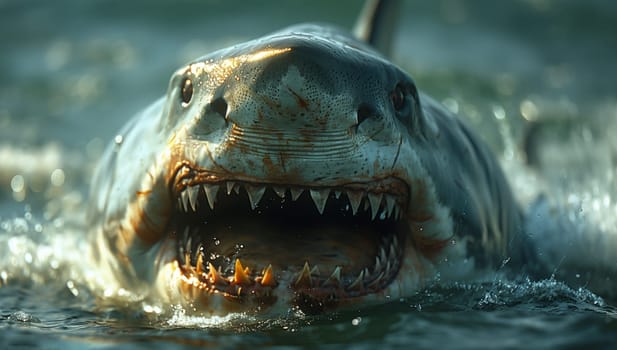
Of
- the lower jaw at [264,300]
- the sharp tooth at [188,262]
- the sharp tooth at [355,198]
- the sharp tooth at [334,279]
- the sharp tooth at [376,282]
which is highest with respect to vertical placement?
the sharp tooth at [355,198]

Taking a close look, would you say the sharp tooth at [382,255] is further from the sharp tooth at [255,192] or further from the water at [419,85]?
the sharp tooth at [255,192]

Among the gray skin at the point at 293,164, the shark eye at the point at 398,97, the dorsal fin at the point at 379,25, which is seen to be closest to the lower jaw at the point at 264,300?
the gray skin at the point at 293,164

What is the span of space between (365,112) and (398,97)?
8.9 inches

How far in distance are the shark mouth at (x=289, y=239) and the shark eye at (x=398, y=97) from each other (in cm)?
20

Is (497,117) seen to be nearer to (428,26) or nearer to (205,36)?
(428,26)

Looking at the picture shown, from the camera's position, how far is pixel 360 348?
6.41ft

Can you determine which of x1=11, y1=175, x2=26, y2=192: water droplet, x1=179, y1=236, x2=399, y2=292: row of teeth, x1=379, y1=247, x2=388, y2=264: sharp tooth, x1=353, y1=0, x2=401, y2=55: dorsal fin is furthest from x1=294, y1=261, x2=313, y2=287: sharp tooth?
x1=11, y1=175, x2=26, y2=192: water droplet

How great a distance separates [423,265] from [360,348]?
0.49 m

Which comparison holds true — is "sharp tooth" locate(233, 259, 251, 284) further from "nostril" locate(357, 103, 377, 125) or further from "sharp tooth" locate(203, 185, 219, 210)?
"nostril" locate(357, 103, 377, 125)

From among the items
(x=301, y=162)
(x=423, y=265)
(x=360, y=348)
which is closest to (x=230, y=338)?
(x=360, y=348)

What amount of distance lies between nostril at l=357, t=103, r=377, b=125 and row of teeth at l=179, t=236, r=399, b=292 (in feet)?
1.16

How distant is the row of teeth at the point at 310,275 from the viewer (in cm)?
210

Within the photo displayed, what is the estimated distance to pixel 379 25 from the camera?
14.9 ft

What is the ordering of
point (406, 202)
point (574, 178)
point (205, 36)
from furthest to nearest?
point (205, 36) < point (574, 178) < point (406, 202)
